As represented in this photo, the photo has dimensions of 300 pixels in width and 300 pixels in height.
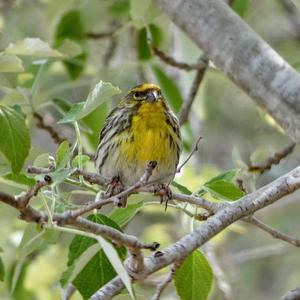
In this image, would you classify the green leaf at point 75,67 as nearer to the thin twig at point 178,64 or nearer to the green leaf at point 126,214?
the thin twig at point 178,64

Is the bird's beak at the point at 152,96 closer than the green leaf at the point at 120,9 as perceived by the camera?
Yes

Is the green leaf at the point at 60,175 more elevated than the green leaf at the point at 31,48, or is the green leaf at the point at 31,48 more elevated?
the green leaf at the point at 31,48

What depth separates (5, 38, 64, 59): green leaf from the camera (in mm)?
2964

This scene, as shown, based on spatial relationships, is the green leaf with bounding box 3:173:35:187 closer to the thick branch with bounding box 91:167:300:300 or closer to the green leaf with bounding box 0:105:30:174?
the green leaf with bounding box 0:105:30:174

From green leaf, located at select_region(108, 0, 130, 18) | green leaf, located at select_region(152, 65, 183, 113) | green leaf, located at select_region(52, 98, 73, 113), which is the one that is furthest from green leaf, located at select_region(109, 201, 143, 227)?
green leaf, located at select_region(108, 0, 130, 18)

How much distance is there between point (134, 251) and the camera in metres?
2.30

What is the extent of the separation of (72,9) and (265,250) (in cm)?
206

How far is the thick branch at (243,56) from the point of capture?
3.45 m

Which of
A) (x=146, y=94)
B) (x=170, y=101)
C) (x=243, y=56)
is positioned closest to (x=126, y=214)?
(x=243, y=56)

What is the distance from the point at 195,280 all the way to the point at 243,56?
1.06 metres

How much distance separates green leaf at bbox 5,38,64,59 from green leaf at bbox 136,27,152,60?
176 centimetres

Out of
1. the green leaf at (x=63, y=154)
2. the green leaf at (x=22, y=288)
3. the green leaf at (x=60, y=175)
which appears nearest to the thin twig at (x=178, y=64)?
the green leaf at (x=22, y=288)

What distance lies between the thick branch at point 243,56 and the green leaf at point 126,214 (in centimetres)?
72

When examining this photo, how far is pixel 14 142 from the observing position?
281cm
